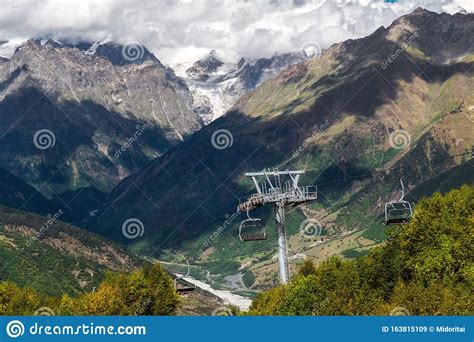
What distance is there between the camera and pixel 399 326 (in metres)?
50.7

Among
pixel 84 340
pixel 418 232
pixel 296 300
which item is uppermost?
pixel 418 232

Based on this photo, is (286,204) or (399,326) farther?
(286,204)

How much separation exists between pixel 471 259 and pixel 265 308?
44.5 meters

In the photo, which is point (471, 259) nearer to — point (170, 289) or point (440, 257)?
point (440, 257)

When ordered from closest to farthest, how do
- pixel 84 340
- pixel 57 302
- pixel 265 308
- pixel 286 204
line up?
pixel 84 340, pixel 286 204, pixel 265 308, pixel 57 302

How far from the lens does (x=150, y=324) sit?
160ft

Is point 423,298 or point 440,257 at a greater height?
point 440,257

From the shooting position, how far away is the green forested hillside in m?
118

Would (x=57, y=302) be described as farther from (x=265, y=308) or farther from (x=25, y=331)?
(x=25, y=331)

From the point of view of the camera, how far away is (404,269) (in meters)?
134

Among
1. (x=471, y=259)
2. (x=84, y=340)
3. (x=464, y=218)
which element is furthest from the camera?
(x=464, y=218)

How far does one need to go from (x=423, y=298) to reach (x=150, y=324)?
54.1 metres

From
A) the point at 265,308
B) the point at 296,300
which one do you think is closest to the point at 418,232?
the point at 296,300

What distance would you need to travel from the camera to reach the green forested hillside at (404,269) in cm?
11831
